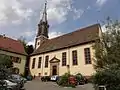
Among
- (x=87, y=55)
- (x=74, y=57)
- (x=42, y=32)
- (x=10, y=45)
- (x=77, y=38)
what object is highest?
(x=42, y=32)

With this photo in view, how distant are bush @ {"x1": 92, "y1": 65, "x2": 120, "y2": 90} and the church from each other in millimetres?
16045

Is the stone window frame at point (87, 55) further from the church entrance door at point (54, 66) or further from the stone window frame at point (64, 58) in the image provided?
the church entrance door at point (54, 66)

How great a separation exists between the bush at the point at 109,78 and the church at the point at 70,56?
16.0 m

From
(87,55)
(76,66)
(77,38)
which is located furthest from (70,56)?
(77,38)

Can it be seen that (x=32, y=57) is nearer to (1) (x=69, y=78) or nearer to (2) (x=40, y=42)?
(2) (x=40, y=42)

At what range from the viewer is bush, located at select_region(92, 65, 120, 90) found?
12961 mm

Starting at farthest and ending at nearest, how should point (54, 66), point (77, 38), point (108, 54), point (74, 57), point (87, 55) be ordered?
1. point (54, 66)
2. point (77, 38)
3. point (74, 57)
4. point (87, 55)
5. point (108, 54)

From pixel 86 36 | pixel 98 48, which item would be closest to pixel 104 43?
pixel 98 48

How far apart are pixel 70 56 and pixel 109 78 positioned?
2314 centimetres

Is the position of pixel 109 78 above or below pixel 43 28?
below

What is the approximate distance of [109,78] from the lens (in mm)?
13258

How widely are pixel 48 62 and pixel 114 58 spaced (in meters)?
23.3

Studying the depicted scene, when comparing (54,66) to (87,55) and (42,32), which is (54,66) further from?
(42,32)

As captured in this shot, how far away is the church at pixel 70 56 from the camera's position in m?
33.1
